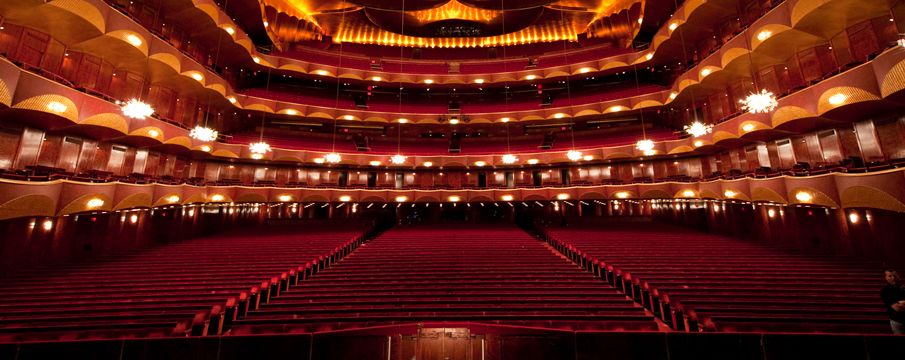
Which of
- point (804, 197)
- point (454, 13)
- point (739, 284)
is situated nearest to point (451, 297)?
point (739, 284)

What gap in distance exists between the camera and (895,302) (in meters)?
3.82

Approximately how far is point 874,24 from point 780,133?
12.5 ft

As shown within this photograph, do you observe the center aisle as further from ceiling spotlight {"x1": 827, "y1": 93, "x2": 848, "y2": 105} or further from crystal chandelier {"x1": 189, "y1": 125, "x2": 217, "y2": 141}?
ceiling spotlight {"x1": 827, "y1": 93, "x2": 848, "y2": 105}

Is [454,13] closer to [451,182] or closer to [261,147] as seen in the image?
[451,182]

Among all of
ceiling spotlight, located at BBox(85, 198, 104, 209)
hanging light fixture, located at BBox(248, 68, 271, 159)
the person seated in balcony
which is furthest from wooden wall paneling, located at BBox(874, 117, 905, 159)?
ceiling spotlight, located at BBox(85, 198, 104, 209)

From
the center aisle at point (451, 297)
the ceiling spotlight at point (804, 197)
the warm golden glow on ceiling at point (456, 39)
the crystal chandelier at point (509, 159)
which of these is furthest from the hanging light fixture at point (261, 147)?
the ceiling spotlight at point (804, 197)

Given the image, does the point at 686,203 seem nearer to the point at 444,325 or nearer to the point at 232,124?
the point at 444,325

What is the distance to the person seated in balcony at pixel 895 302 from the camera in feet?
12.2

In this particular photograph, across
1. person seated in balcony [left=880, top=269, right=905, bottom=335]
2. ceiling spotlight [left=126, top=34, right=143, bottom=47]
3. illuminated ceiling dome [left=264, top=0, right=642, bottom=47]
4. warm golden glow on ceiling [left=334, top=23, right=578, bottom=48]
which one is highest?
warm golden glow on ceiling [left=334, top=23, right=578, bottom=48]

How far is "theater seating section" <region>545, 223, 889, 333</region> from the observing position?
527 centimetres

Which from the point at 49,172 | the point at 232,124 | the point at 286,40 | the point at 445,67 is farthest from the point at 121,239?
the point at 445,67

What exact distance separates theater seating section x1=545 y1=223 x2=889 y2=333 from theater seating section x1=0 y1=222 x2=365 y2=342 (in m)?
8.42

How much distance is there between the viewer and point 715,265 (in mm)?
8719

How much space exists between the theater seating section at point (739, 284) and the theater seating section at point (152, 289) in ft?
27.6
